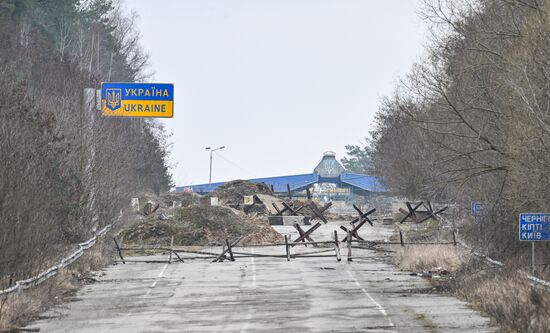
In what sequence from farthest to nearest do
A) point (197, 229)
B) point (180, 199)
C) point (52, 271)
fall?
point (180, 199) → point (197, 229) → point (52, 271)

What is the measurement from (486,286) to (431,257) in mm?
12991

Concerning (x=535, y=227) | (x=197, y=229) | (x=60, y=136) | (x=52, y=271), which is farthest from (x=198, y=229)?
(x=535, y=227)

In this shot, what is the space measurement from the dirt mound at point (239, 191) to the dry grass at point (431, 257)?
53014 millimetres

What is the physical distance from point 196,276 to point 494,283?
1379cm

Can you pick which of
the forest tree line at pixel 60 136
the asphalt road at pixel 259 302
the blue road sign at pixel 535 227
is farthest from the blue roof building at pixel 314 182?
the blue road sign at pixel 535 227

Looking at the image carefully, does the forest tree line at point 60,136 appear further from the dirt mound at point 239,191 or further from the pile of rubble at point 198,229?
the dirt mound at point 239,191

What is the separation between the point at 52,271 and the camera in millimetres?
33219

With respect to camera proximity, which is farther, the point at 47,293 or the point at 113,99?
the point at 113,99

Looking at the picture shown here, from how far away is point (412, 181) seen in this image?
9031 cm

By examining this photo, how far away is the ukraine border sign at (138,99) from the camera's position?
50500 millimetres

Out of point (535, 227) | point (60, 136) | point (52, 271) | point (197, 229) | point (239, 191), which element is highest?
point (239, 191)

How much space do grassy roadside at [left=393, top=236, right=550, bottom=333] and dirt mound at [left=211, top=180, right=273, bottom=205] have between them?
52.7 m

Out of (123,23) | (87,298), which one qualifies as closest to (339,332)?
(87,298)

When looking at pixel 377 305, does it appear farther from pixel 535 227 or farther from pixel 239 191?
pixel 239 191
